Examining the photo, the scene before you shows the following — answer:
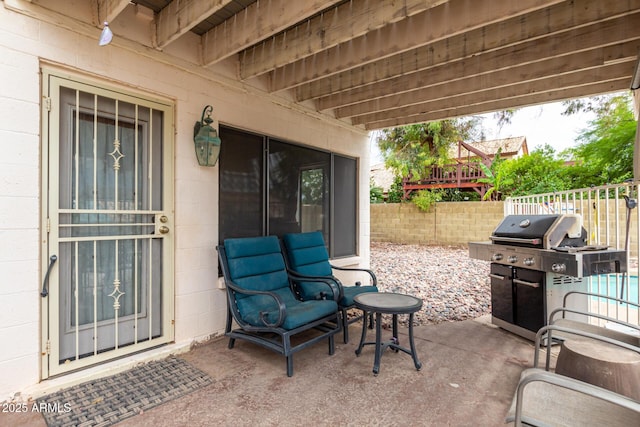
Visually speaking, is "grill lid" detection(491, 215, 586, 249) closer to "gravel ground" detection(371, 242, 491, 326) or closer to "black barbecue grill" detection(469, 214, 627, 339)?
"black barbecue grill" detection(469, 214, 627, 339)

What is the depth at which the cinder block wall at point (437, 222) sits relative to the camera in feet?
35.8

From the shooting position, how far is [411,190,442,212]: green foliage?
39.3 feet

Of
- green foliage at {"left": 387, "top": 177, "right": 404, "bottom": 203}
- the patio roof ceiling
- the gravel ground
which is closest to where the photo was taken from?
the patio roof ceiling

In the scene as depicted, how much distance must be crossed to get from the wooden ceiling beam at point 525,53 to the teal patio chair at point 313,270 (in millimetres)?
2040

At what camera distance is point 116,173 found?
2.76 meters

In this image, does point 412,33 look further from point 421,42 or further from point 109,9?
point 109,9

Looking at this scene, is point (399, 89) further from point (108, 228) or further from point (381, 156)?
point (381, 156)

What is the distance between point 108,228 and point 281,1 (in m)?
2.35

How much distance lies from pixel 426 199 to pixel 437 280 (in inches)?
239

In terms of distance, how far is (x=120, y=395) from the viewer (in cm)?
230

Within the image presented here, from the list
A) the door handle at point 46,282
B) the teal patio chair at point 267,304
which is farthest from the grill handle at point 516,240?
the door handle at point 46,282

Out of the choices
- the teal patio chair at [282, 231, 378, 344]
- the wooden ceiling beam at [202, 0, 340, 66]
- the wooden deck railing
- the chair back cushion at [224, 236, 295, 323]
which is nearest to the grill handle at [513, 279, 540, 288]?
the teal patio chair at [282, 231, 378, 344]

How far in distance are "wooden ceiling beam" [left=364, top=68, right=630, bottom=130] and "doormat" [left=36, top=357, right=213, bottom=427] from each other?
167 inches

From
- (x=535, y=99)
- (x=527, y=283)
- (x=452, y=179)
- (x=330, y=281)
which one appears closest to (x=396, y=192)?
(x=452, y=179)
